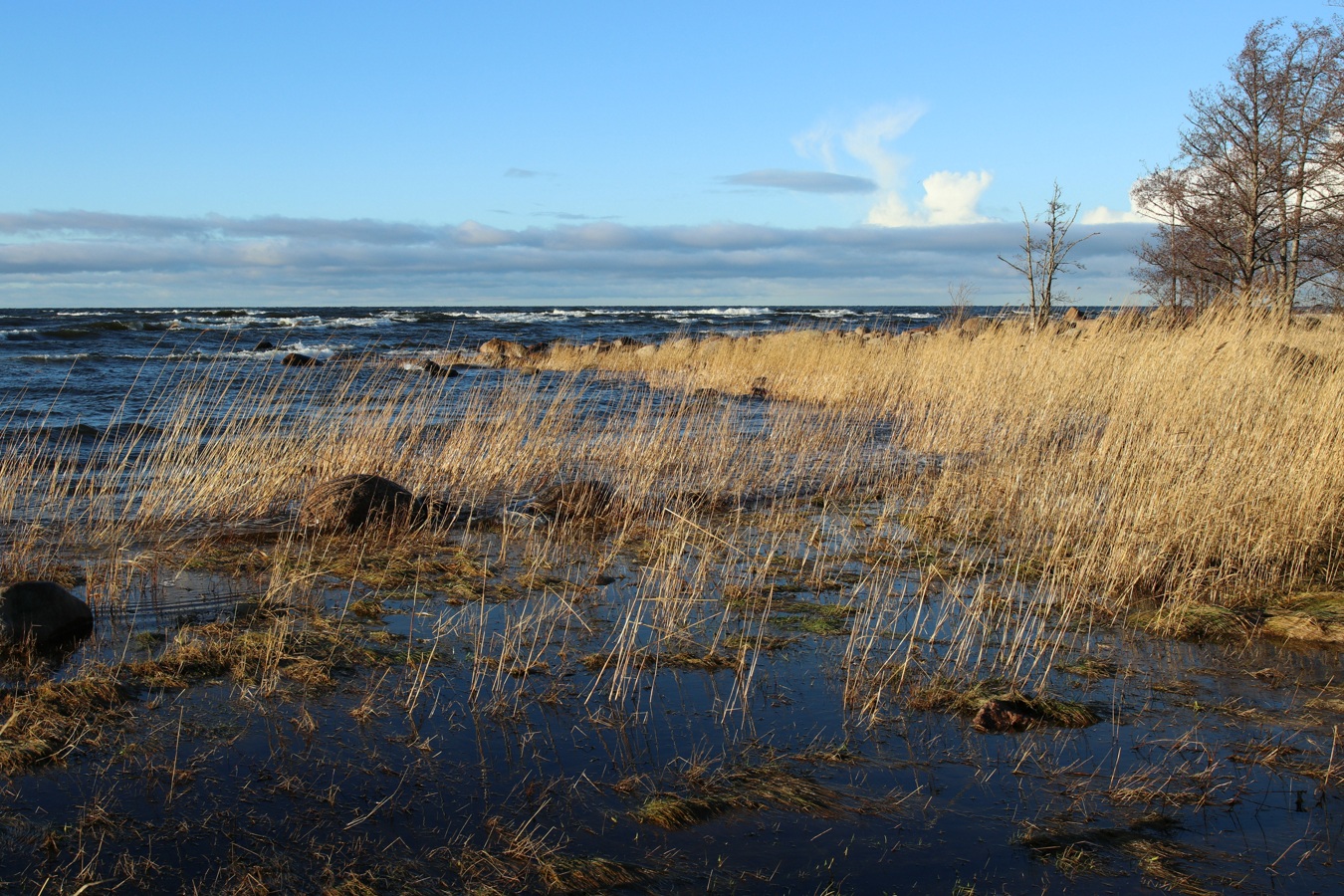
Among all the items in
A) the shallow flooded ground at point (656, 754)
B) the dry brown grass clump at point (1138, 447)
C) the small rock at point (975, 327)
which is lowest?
the shallow flooded ground at point (656, 754)

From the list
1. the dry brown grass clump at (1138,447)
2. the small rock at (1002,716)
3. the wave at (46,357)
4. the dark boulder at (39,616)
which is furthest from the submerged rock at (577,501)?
the wave at (46,357)

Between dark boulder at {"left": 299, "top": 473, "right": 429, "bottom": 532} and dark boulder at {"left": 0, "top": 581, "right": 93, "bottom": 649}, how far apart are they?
7.52 feet

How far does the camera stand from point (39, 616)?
4.30 m

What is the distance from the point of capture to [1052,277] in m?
15.7

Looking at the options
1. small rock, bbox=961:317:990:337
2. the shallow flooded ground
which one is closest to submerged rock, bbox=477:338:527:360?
small rock, bbox=961:317:990:337

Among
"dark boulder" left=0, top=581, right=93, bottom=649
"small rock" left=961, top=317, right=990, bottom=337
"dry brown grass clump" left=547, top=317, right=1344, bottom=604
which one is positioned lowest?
"dark boulder" left=0, top=581, right=93, bottom=649

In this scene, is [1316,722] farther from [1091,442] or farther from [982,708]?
[1091,442]

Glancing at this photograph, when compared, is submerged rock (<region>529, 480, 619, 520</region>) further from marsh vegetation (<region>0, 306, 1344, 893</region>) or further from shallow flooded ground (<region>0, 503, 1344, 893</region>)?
shallow flooded ground (<region>0, 503, 1344, 893</region>)

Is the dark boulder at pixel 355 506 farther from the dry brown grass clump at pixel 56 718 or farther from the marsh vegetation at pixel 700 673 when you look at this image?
the dry brown grass clump at pixel 56 718

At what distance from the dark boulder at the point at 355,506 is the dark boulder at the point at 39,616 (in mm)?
2291

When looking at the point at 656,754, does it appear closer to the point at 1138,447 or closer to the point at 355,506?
the point at 355,506

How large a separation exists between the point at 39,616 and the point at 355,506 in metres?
2.64

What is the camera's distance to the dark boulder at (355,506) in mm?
6793

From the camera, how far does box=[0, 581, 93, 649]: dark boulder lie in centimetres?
420
